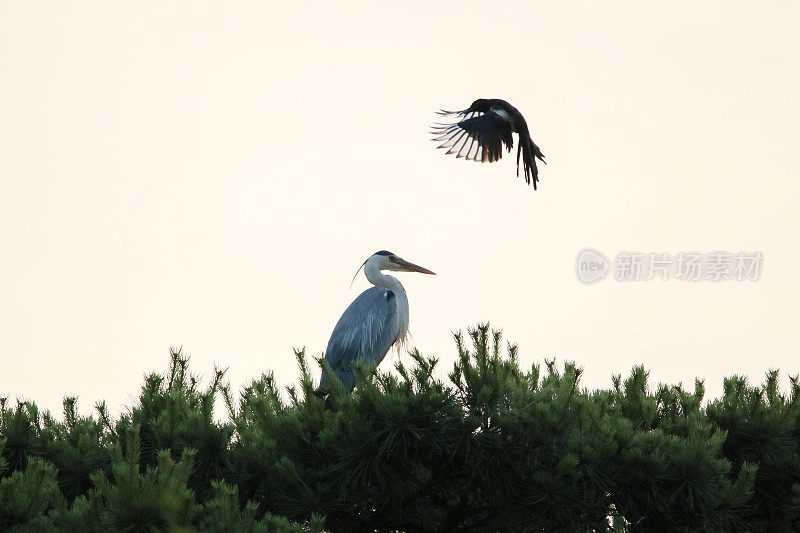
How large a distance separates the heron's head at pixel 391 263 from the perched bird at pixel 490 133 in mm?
1900

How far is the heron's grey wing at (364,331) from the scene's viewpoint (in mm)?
8852

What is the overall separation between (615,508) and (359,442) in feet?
6.03

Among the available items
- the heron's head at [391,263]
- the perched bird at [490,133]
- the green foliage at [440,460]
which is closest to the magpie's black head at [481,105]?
the perched bird at [490,133]

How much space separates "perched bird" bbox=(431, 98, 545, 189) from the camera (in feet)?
27.7

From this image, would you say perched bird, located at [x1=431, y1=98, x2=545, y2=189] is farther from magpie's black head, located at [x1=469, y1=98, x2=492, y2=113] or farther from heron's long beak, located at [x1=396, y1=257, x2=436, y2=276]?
heron's long beak, located at [x1=396, y1=257, x2=436, y2=276]

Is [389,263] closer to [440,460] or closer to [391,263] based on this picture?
[391,263]

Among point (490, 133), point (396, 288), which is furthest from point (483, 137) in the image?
point (396, 288)

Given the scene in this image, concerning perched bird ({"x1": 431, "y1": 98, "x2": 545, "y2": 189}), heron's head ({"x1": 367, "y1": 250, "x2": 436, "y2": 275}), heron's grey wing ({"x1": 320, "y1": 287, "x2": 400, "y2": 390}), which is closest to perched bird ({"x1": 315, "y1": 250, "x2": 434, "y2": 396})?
heron's grey wing ({"x1": 320, "y1": 287, "x2": 400, "y2": 390})

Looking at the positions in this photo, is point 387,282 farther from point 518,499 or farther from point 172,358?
point 518,499

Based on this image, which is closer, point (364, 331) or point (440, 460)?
point (440, 460)

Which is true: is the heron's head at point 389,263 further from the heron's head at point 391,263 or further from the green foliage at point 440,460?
the green foliage at point 440,460

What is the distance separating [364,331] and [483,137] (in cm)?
239

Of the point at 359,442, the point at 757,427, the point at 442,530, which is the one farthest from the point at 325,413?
the point at 757,427

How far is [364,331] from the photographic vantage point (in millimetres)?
8984
